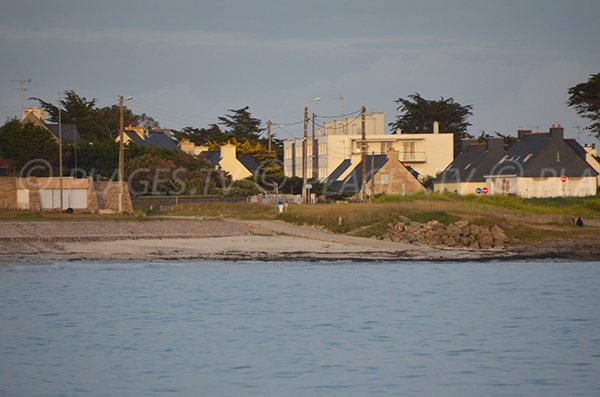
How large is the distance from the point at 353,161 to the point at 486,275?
6459 centimetres

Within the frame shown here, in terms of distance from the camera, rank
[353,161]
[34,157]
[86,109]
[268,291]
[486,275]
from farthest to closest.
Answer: [86,109]
[353,161]
[34,157]
[486,275]
[268,291]

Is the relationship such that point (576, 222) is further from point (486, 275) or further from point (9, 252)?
point (9, 252)

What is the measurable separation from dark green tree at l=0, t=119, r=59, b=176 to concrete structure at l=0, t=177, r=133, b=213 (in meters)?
12.9

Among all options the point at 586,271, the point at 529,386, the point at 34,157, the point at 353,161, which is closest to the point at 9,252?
the point at 586,271

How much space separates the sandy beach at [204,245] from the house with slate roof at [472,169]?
44759 millimetres

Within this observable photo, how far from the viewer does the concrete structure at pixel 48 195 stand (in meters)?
62.7

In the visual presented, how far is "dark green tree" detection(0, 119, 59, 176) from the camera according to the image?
77.2m

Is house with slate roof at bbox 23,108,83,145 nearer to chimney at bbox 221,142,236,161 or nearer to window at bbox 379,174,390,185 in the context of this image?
chimney at bbox 221,142,236,161

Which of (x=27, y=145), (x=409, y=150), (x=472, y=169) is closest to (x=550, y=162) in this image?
(x=472, y=169)

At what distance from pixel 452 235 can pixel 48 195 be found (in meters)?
26.7

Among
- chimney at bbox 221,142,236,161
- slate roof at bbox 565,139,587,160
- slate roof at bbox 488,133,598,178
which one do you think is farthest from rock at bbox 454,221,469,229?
chimney at bbox 221,142,236,161

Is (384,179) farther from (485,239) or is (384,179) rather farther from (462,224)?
(485,239)

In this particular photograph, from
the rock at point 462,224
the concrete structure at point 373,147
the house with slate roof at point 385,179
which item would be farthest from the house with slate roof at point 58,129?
the rock at point 462,224

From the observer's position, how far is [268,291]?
3450 cm
